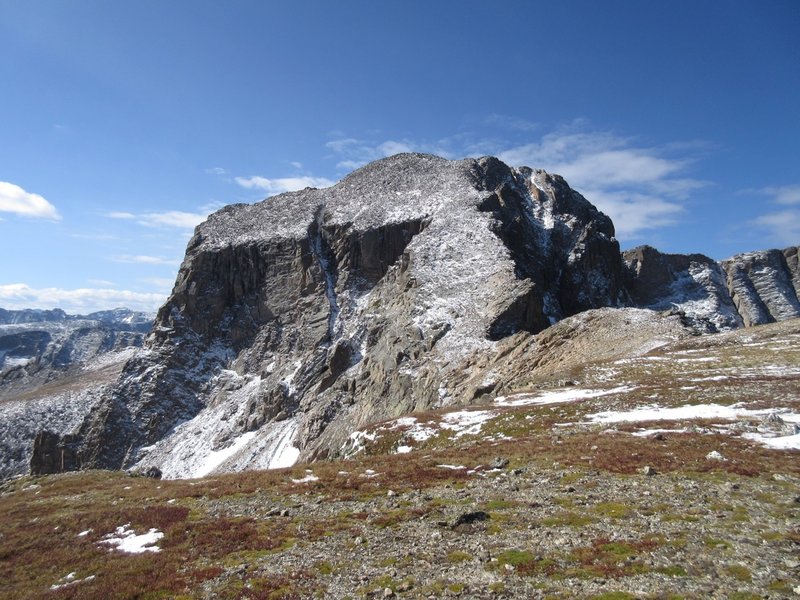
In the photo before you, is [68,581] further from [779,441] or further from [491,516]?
[779,441]

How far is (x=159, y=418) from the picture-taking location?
111 meters

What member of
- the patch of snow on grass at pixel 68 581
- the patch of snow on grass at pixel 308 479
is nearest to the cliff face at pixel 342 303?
the patch of snow on grass at pixel 308 479

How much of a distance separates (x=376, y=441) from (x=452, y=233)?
242 feet

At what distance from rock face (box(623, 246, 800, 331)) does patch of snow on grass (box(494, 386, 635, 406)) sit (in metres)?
114

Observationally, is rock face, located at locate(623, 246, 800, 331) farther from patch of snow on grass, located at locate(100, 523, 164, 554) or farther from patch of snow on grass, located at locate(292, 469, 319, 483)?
patch of snow on grass, located at locate(100, 523, 164, 554)

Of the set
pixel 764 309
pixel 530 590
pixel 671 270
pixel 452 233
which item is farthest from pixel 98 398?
pixel 764 309

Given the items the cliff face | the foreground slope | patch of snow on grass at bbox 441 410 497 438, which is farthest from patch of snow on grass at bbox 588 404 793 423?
the cliff face

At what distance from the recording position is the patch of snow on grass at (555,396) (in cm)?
3741

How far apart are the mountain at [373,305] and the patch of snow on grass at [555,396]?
1258cm

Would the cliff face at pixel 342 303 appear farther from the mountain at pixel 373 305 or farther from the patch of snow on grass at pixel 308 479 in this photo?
the patch of snow on grass at pixel 308 479

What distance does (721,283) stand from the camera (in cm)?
14975

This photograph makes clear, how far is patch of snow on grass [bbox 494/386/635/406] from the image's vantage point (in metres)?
37.4

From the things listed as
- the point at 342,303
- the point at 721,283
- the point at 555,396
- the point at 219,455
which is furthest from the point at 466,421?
the point at 721,283

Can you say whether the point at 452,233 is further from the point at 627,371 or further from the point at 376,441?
the point at 376,441
